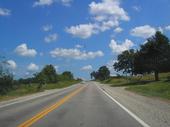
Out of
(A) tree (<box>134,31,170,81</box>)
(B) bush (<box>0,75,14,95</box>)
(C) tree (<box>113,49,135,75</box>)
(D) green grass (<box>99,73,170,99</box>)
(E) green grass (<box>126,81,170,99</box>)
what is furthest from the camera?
(C) tree (<box>113,49,135,75</box>)

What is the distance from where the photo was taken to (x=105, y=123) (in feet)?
39.8

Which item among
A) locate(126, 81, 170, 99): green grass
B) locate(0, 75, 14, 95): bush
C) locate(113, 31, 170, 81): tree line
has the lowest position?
locate(126, 81, 170, 99): green grass

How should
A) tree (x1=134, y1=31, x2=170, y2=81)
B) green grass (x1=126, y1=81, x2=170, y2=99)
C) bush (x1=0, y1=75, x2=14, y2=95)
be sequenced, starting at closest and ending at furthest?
green grass (x1=126, y1=81, x2=170, y2=99) → bush (x1=0, y1=75, x2=14, y2=95) → tree (x1=134, y1=31, x2=170, y2=81)

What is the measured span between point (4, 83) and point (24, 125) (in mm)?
37700

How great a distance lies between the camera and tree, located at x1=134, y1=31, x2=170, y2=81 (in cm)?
7044

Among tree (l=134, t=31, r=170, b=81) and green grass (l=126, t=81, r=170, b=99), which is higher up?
tree (l=134, t=31, r=170, b=81)

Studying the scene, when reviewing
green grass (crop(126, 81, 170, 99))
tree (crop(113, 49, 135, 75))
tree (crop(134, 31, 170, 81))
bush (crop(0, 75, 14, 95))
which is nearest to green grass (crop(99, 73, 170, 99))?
green grass (crop(126, 81, 170, 99))

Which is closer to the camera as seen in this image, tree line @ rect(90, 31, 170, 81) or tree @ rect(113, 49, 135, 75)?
tree line @ rect(90, 31, 170, 81)

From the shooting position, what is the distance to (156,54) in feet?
237

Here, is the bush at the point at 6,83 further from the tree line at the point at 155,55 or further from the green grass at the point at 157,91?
the tree line at the point at 155,55

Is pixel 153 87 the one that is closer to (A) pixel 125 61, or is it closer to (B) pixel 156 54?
(B) pixel 156 54

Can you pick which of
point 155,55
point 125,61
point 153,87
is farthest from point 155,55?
point 125,61

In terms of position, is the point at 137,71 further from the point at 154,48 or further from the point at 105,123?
the point at 105,123

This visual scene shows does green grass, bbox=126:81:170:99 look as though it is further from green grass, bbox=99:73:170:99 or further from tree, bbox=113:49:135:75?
tree, bbox=113:49:135:75
